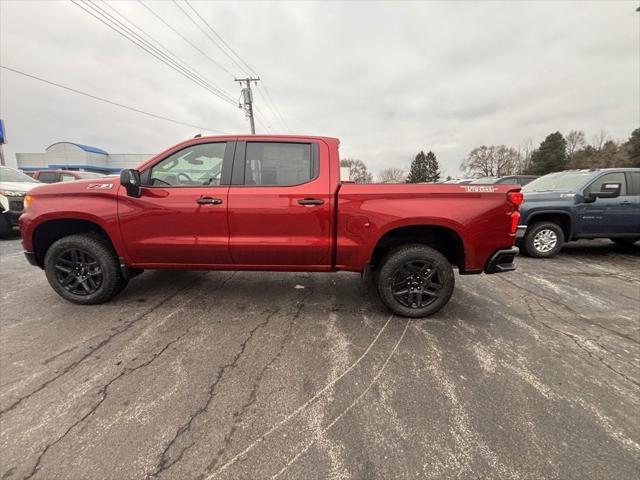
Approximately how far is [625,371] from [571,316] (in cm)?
103

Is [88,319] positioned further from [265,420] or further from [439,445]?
[439,445]

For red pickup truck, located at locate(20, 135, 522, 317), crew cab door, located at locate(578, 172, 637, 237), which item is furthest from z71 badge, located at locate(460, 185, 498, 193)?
crew cab door, located at locate(578, 172, 637, 237)

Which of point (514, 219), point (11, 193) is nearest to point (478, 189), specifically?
point (514, 219)

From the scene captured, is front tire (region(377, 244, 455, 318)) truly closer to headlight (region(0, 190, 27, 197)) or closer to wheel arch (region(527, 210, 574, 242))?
wheel arch (region(527, 210, 574, 242))

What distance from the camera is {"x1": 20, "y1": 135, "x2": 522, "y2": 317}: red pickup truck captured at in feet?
9.62

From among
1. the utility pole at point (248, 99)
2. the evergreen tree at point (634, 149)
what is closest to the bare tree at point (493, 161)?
the evergreen tree at point (634, 149)

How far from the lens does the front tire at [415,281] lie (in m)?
3.00

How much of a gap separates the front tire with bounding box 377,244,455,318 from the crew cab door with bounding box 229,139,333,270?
2.17ft

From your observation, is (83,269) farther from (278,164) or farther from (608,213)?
→ (608,213)

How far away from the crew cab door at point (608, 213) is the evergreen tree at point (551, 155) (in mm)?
50018

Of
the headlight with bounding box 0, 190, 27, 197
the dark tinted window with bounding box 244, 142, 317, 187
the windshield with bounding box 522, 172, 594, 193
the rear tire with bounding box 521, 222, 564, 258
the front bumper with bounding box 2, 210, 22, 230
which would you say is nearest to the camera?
the dark tinted window with bounding box 244, 142, 317, 187

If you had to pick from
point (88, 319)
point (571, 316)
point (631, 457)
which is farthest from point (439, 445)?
point (88, 319)

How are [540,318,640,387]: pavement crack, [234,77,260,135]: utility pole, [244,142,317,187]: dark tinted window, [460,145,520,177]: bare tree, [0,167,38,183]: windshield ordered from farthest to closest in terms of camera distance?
[460,145,520,177]: bare tree, [234,77,260,135]: utility pole, [0,167,38,183]: windshield, [244,142,317,187]: dark tinted window, [540,318,640,387]: pavement crack

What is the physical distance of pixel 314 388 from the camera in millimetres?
2115
